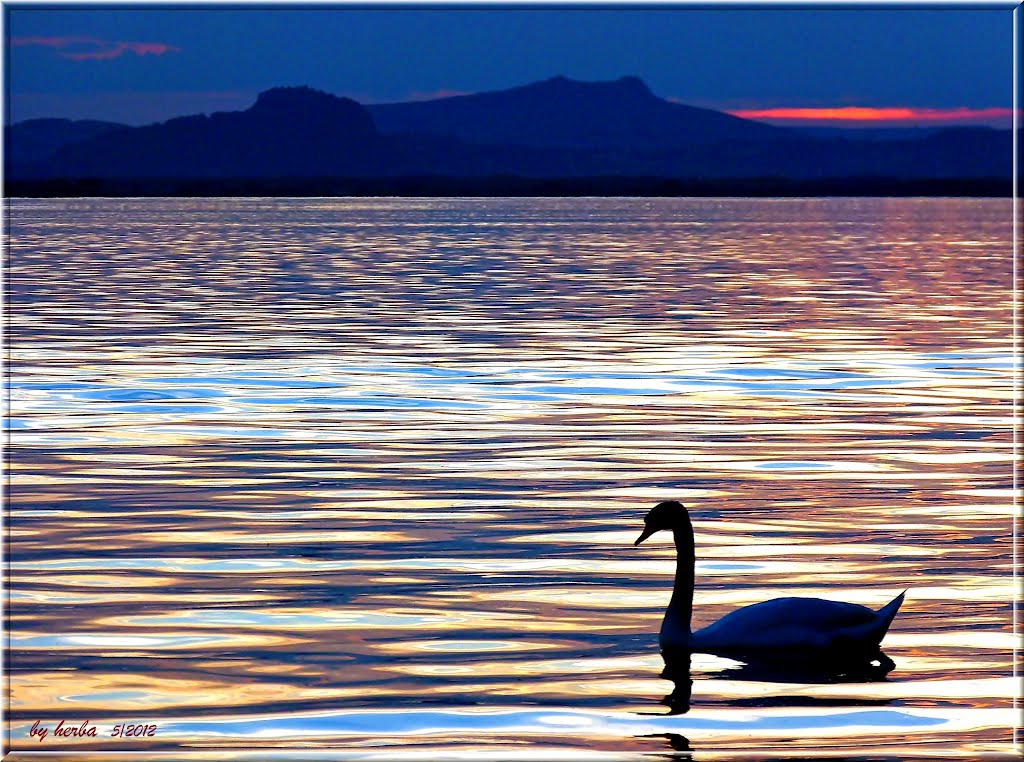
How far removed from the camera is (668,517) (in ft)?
40.0

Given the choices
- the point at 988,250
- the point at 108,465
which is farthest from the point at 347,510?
the point at 988,250

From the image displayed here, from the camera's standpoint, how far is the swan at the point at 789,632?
11289 mm

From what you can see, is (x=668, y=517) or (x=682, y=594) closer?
(x=682, y=594)

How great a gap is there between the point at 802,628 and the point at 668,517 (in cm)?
129

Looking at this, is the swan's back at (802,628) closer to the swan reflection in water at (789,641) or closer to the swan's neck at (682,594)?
the swan reflection in water at (789,641)

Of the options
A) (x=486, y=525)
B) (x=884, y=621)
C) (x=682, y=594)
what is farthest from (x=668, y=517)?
(x=486, y=525)

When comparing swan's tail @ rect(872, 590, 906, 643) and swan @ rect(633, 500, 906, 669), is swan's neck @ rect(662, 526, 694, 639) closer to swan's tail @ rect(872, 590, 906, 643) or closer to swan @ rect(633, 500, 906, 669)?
swan @ rect(633, 500, 906, 669)

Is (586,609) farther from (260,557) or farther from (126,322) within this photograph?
(126,322)

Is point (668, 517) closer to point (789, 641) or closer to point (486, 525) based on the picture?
point (789, 641)

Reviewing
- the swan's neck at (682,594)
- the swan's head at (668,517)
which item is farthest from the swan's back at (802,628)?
the swan's head at (668,517)

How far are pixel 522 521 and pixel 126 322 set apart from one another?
1987 cm

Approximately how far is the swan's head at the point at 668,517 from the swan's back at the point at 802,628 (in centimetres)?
84

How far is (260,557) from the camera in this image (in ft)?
45.4

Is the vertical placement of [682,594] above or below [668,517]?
below
